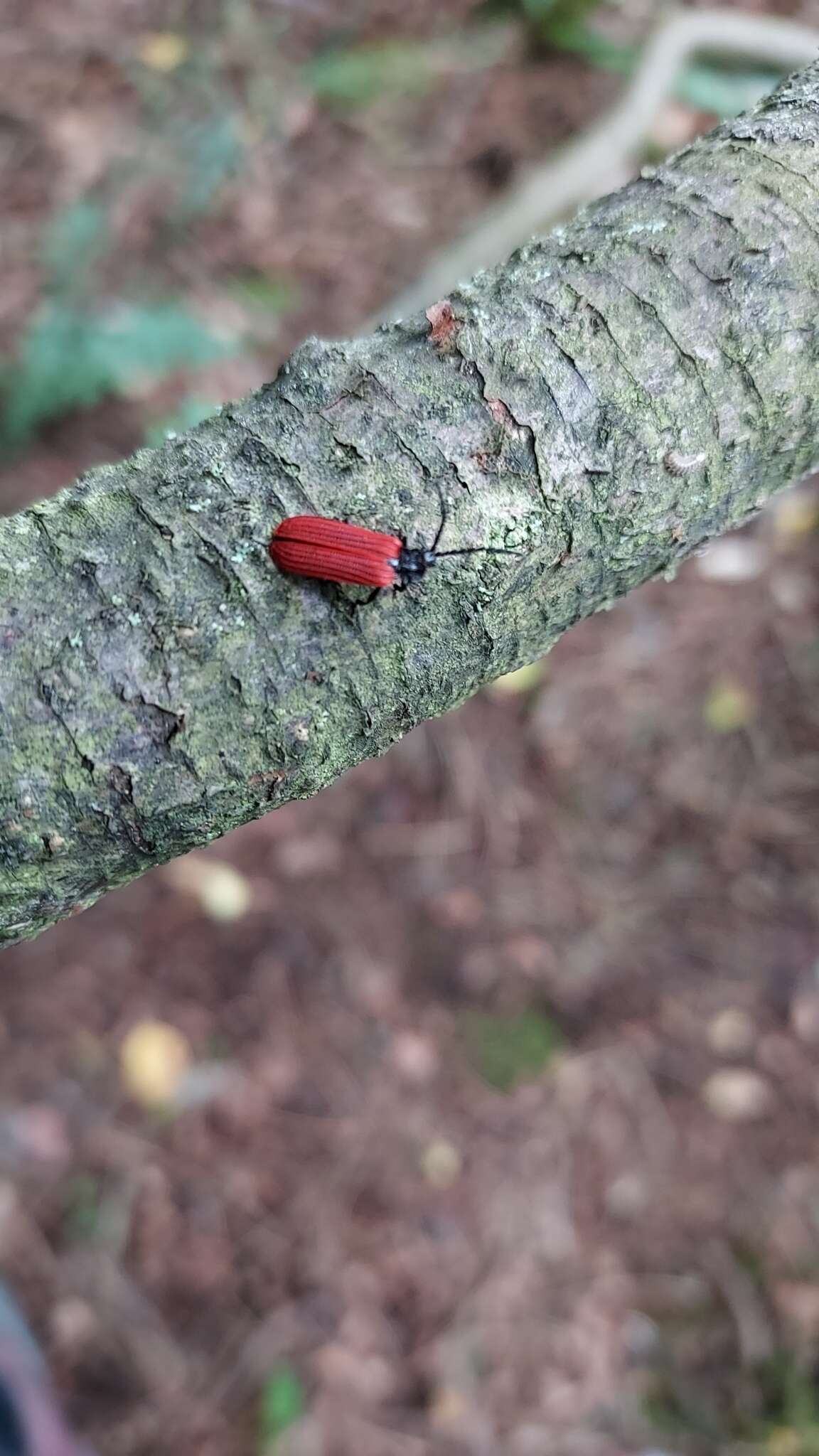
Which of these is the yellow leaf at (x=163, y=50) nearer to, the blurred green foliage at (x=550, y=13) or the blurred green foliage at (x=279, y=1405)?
the blurred green foliage at (x=550, y=13)

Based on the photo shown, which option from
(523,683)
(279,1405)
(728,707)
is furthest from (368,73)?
(279,1405)

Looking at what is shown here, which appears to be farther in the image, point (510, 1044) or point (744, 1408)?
point (510, 1044)

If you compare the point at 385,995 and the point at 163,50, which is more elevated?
the point at 163,50

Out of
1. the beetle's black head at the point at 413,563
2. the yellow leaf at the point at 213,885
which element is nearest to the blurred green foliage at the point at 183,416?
the yellow leaf at the point at 213,885

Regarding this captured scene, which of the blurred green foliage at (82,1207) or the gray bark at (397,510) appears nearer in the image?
the gray bark at (397,510)

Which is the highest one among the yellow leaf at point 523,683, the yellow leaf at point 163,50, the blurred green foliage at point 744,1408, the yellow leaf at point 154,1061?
the yellow leaf at point 163,50

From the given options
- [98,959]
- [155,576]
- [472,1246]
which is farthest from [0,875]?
[472,1246]

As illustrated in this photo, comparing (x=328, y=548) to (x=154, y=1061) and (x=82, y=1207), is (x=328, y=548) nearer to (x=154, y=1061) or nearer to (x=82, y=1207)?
(x=154, y=1061)

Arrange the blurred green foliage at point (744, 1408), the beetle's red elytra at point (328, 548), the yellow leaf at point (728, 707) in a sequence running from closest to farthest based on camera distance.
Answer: the beetle's red elytra at point (328, 548)
the blurred green foliage at point (744, 1408)
the yellow leaf at point (728, 707)
